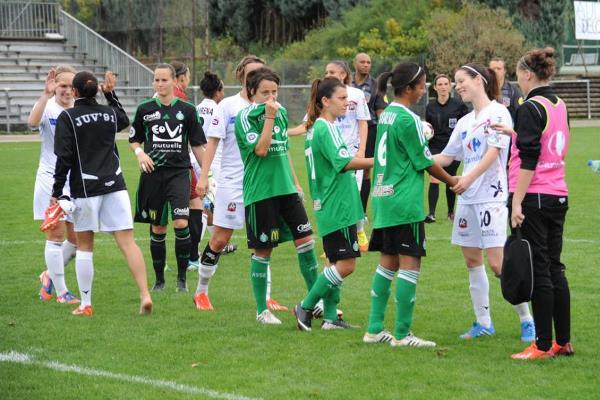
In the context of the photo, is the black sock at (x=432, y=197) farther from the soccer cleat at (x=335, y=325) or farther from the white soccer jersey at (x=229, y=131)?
the soccer cleat at (x=335, y=325)

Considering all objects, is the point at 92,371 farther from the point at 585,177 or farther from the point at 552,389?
the point at 585,177

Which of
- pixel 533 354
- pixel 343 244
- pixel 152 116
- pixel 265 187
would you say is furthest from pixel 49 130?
pixel 533 354

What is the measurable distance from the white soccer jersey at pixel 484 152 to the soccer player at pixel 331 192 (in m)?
0.84

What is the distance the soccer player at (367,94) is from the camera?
13172 millimetres

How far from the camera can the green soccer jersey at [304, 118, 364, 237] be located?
7.54m

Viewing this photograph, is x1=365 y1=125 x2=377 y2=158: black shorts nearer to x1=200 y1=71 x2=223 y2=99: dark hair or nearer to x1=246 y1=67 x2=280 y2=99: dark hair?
x1=200 y1=71 x2=223 y2=99: dark hair

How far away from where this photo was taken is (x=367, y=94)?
13.7m

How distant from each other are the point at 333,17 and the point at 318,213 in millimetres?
41942

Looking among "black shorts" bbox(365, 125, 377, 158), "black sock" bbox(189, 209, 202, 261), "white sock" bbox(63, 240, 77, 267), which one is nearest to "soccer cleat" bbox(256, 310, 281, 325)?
"white sock" bbox(63, 240, 77, 267)

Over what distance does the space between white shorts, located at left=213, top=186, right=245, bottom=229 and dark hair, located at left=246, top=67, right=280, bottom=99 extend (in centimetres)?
97

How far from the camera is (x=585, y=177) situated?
19.8 metres

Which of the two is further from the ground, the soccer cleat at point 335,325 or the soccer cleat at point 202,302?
the soccer cleat at point 202,302

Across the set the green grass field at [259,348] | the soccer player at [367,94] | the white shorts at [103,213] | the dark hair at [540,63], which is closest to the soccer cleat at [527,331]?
the green grass field at [259,348]

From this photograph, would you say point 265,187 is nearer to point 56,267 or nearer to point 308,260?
point 308,260
